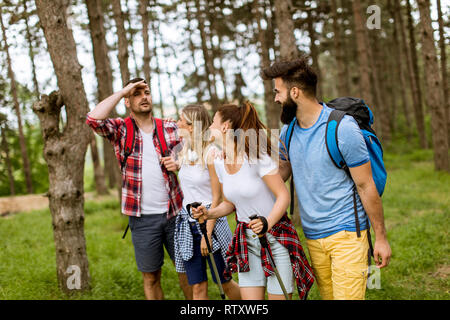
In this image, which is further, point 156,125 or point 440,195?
point 440,195

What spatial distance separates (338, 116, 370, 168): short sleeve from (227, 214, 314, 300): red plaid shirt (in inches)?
31.9

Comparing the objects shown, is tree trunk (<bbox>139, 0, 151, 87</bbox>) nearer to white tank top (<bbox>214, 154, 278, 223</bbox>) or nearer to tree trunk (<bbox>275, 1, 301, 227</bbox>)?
tree trunk (<bbox>275, 1, 301, 227</bbox>)

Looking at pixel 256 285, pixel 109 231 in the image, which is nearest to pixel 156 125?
pixel 256 285

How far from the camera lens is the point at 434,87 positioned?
41.1 feet

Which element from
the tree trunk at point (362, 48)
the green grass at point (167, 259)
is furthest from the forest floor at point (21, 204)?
the tree trunk at point (362, 48)

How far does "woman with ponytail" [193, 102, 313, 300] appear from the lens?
3357 mm

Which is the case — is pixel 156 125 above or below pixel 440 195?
above

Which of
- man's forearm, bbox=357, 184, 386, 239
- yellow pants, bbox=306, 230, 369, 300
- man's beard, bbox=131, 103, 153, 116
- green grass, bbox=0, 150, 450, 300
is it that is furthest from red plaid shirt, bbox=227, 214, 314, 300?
green grass, bbox=0, 150, 450, 300

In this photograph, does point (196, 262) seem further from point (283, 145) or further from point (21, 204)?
point (21, 204)

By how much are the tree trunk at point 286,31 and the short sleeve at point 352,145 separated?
4396 mm
